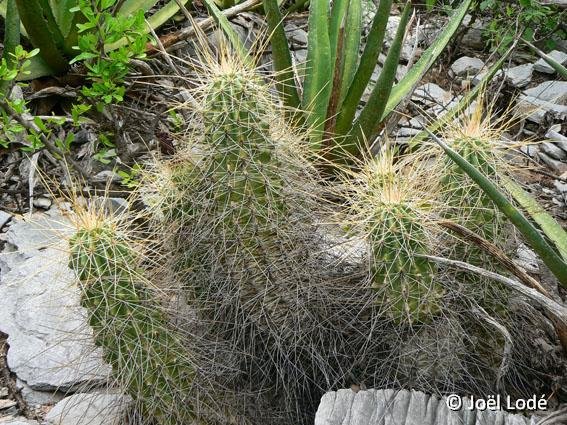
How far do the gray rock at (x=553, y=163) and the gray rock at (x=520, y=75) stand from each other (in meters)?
0.64

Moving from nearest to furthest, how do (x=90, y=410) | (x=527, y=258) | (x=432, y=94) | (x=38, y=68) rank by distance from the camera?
(x=90, y=410) → (x=527, y=258) → (x=38, y=68) → (x=432, y=94)

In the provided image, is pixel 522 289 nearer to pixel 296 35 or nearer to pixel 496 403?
pixel 496 403

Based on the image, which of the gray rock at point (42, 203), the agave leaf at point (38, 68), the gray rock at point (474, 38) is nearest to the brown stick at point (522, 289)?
the gray rock at point (42, 203)

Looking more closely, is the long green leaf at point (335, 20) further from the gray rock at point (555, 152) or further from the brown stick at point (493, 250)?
the brown stick at point (493, 250)

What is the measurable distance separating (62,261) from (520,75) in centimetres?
340

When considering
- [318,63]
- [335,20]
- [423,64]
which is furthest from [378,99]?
[335,20]

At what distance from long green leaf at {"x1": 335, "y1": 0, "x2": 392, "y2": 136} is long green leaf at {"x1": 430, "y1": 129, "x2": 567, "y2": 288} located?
1.01 m

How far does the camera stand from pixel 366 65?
3.19 meters

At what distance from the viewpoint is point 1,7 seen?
13.2ft

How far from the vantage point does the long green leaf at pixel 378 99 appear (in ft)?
9.39

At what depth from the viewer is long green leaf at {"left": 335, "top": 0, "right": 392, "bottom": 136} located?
300 cm

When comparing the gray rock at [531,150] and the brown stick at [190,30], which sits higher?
the brown stick at [190,30]

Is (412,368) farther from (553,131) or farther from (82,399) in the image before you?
(553,131)

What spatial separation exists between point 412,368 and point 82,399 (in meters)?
1.05
